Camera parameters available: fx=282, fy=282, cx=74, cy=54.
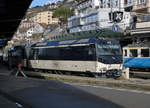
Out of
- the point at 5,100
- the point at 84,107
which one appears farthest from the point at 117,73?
the point at 84,107

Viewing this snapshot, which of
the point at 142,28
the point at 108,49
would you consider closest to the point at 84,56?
the point at 108,49

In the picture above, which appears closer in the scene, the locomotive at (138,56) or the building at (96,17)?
the locomotive at (138,56)

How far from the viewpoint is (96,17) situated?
61.1 metres

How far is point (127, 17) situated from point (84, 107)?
52.2m

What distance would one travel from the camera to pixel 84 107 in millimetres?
5449

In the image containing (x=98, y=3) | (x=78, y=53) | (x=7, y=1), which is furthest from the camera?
(x=98, y=3)

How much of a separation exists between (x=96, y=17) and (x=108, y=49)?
41.2 m

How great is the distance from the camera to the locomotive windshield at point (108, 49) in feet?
65.6

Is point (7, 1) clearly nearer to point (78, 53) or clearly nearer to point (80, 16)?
point (78, 53)

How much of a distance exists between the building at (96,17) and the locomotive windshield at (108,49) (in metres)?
31.5

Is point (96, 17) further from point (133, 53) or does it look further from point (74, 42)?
point (74, 42)

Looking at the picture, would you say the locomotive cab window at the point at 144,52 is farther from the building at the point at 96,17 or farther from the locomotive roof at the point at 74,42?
the building at the point at 96,17

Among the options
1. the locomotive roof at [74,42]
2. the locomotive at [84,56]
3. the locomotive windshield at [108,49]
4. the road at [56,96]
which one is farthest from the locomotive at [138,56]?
the road at [56,96]

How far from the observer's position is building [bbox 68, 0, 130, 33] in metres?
56.0
